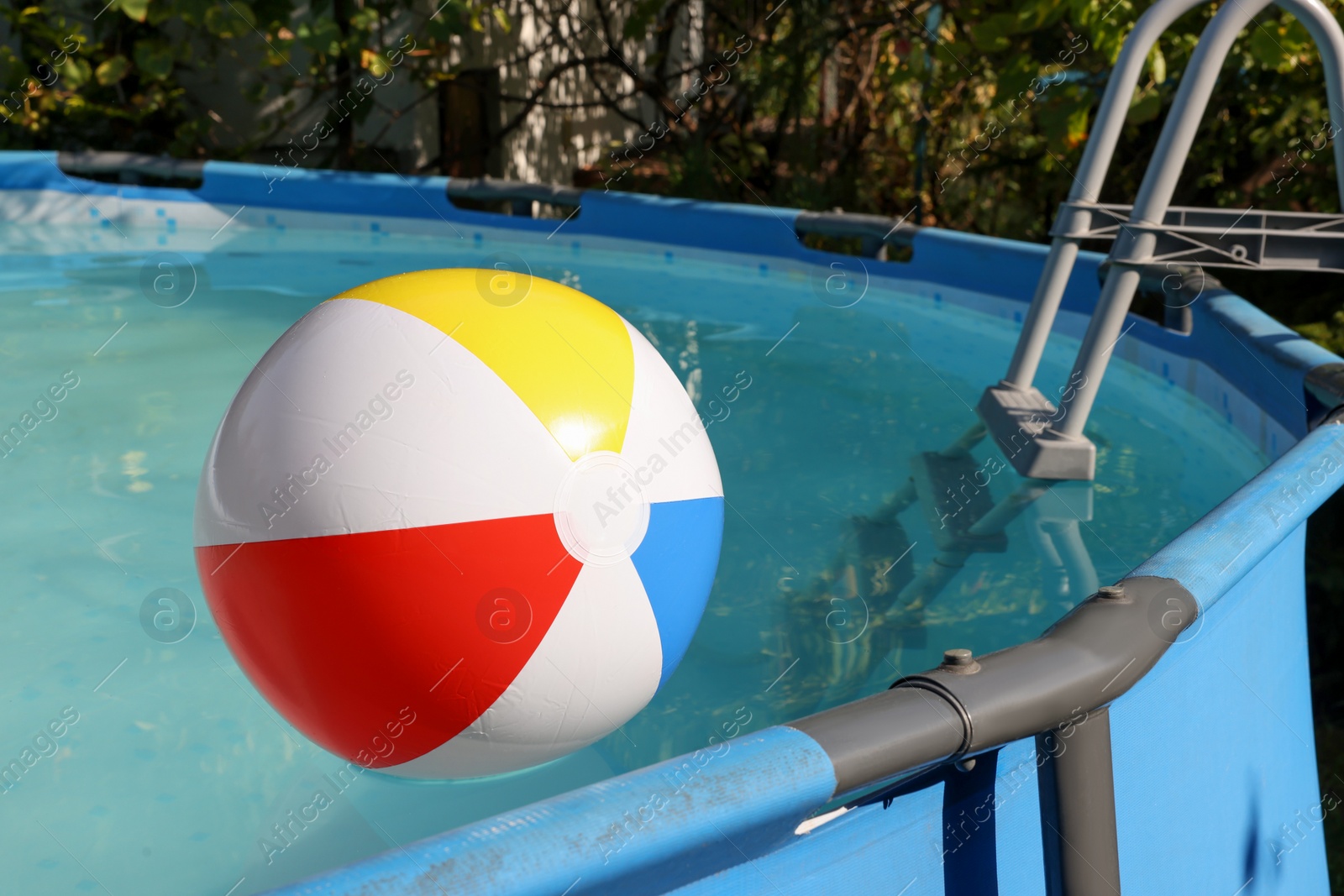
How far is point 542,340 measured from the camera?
1.60 meters

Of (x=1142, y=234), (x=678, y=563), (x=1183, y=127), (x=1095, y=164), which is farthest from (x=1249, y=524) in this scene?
(x=1095, y=164)

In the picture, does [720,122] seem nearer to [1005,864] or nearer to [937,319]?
[937,319]

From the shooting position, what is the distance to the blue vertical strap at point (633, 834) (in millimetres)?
870

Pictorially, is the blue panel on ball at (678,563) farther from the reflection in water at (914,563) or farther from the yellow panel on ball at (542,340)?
the reflection in water at (914,563)

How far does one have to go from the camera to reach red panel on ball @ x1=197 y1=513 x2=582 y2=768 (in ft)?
4.75

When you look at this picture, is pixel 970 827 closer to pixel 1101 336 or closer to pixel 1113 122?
pixel 1101 336

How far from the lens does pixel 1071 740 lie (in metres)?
1.21

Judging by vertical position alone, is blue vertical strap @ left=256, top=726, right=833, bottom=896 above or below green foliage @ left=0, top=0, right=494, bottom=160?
above

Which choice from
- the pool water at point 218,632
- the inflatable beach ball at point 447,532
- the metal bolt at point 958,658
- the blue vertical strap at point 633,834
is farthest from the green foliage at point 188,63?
the blue vertical strap at point 633,834

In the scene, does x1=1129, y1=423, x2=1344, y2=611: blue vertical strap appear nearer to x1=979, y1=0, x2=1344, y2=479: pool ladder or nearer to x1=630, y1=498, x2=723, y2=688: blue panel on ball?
x1=630, y1=498, x2=723, y2=688: blue panel on ball

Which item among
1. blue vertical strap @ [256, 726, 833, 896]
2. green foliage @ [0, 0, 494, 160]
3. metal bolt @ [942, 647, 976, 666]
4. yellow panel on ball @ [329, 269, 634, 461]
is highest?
yellow panel on ball @ [329, 269, 634, 461]

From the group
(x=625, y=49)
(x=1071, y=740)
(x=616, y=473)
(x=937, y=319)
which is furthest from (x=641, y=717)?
(x=625, y=49)

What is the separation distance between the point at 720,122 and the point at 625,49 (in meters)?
2.45

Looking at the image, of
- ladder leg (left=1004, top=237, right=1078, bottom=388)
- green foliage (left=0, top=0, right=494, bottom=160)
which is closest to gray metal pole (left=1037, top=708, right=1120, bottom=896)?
ladder leg (left=1004, top=237, right=1078, bottom=388)
